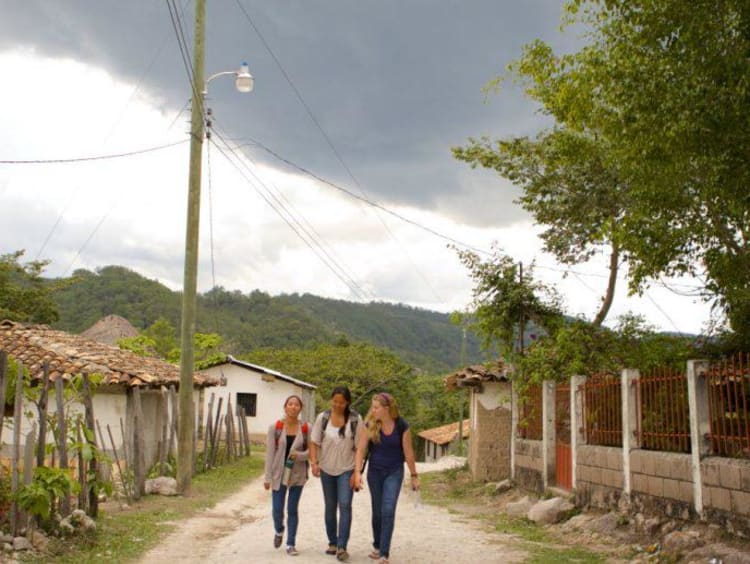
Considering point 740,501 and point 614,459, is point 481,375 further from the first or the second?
point 740,501

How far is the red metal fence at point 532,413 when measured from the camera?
1519 cm

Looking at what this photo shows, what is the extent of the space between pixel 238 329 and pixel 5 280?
47.4 metres

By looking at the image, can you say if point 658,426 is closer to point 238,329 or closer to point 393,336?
point 238,329

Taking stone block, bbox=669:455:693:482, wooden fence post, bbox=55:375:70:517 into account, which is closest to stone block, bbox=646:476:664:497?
stone block, bbox=669:455:693:482

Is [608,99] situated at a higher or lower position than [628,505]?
higher

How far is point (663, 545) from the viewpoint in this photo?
8.34m

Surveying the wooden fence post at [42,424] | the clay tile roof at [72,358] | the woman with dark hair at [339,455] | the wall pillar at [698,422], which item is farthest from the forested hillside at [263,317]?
the wooden fence post at [42,424]

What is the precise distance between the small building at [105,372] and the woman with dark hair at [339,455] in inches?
308

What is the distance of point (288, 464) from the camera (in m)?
8.02

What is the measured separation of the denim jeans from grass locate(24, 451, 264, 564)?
211cm

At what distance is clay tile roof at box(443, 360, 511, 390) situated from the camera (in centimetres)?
1828

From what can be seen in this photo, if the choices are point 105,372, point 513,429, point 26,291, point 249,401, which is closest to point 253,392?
point 249,401

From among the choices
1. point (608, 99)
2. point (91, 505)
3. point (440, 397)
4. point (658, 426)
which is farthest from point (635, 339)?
point (440, 397)

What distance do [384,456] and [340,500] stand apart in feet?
2.10
